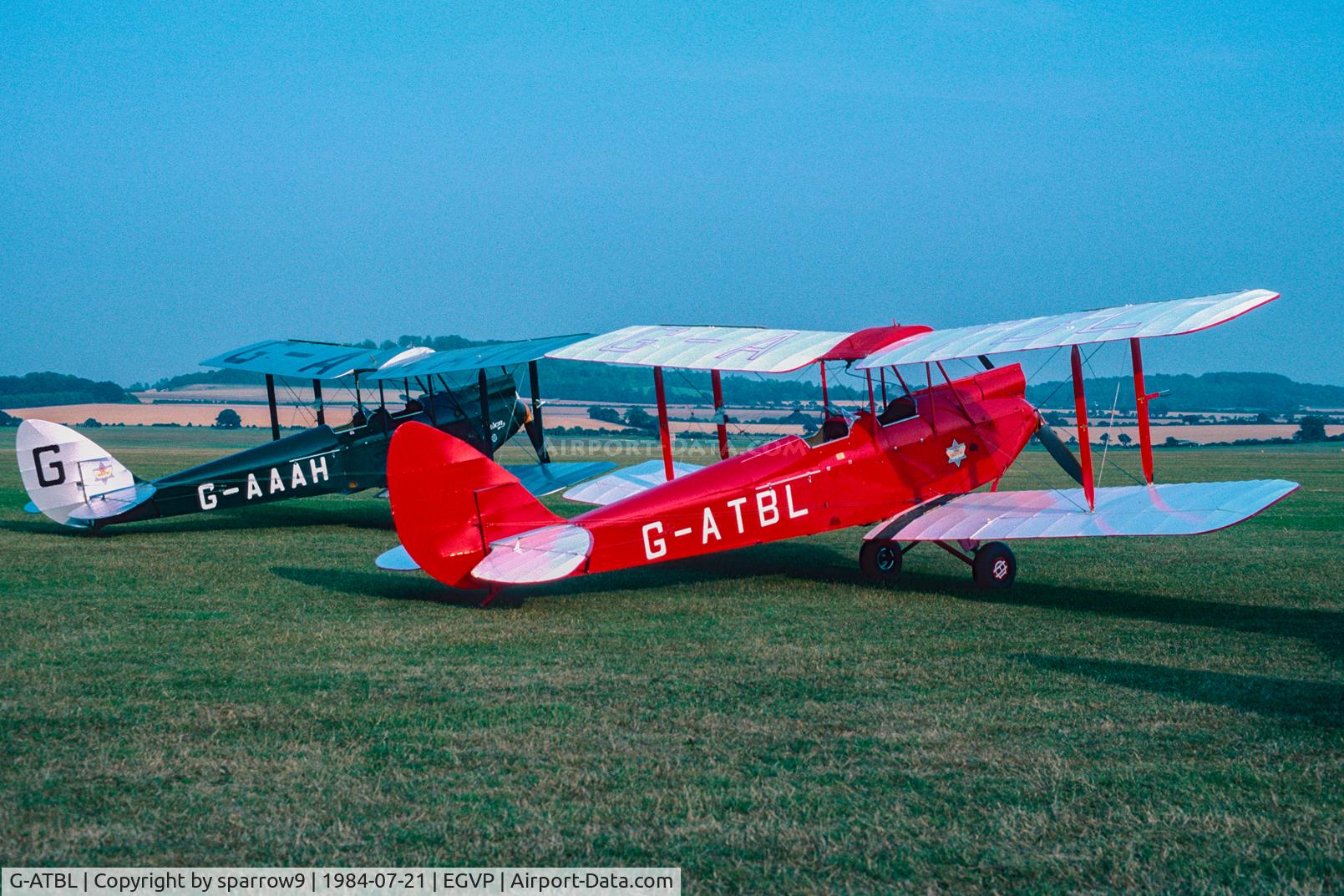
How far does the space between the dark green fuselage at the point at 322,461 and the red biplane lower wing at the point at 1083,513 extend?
6.46 meters

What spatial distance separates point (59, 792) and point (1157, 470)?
105 ft

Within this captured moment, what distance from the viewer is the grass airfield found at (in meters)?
4.00

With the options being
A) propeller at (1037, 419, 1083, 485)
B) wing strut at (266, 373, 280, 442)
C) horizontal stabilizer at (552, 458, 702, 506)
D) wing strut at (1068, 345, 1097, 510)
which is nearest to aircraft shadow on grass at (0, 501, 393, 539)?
wing strut at (266, 373, 280, 442)

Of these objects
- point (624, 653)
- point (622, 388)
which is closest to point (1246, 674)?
point (624, 653)

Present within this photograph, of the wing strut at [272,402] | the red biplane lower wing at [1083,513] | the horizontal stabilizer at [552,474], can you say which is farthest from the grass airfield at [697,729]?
the wing strut at [272,402]

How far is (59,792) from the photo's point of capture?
14.7 ft

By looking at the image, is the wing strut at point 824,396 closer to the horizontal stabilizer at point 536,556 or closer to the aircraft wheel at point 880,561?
the aircraft wheel at point 880,561

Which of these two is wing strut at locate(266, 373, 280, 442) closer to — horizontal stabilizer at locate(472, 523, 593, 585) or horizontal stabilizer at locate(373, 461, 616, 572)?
horizontal stabilizer at locate(373, 461, 616, 572)

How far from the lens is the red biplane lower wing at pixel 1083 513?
921cm

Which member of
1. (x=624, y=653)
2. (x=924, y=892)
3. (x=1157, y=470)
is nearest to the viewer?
(x=924, y=892)

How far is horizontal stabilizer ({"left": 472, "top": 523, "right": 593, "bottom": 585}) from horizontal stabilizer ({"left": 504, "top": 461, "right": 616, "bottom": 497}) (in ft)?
18.4

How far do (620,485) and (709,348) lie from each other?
306 cm

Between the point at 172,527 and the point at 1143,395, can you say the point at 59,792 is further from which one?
the point at 172,527

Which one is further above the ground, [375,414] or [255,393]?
[255,393]
